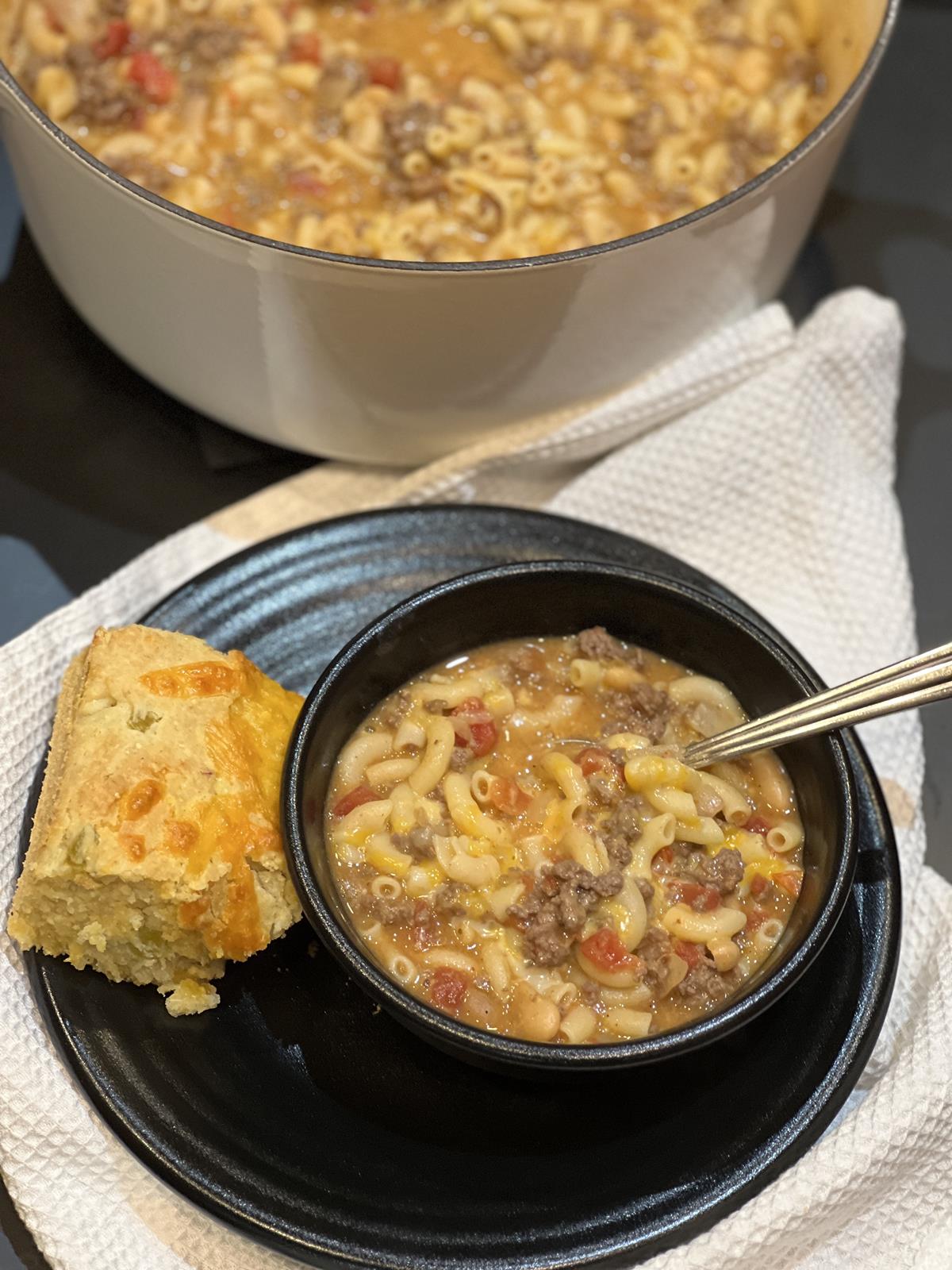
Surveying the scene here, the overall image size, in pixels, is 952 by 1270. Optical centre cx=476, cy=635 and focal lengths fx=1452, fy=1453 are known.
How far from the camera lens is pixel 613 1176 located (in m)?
1.76

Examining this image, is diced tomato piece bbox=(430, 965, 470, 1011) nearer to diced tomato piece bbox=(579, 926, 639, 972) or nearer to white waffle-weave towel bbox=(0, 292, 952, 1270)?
diced tomato piece bbox=(579, 926, 639, 972)

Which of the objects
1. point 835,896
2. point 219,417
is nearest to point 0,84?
point 219,417

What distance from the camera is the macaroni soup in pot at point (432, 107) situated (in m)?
2.50

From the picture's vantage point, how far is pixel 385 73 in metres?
2.67

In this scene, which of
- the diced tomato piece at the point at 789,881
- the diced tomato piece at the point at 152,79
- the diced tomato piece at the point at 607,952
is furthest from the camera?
the diced tomato piece at the point at 152,79

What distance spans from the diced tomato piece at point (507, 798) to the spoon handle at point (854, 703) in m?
0.25

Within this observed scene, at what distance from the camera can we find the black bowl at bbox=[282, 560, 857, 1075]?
163cm

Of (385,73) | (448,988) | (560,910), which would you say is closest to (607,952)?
(560,910)

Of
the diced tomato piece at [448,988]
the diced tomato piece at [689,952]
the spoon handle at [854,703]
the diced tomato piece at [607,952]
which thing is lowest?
the diced tomato piece at [448,988]

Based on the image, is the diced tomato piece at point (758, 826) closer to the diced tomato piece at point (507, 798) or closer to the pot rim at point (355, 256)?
the diced tomato piece at point (507, 798)

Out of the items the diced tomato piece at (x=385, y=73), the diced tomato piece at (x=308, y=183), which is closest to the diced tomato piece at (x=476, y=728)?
the diced tomato piece at (x=308, y=183)

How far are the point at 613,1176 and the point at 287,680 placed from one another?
81 cm

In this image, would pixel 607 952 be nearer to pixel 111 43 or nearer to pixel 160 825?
pixel 160 825

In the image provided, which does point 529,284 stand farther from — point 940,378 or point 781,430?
point 940,378
